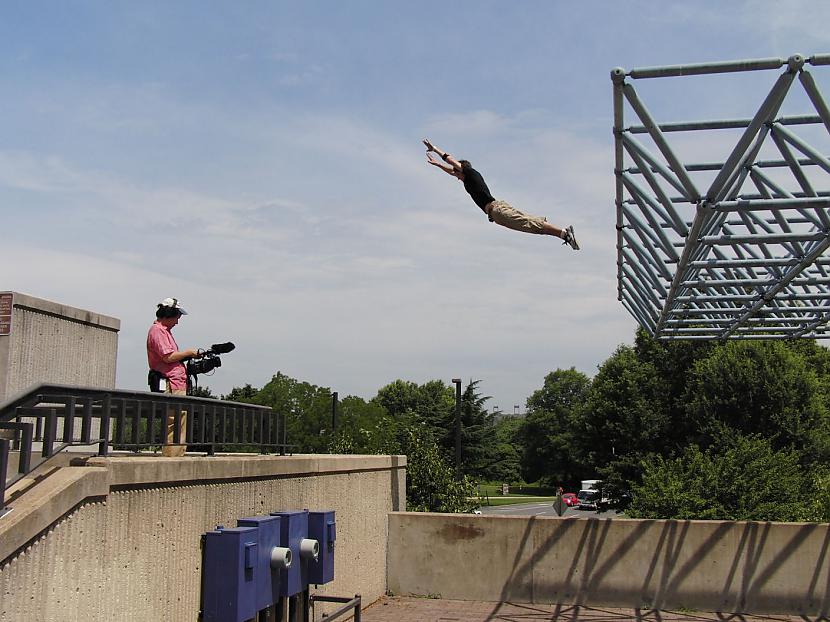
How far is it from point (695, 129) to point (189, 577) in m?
5.46

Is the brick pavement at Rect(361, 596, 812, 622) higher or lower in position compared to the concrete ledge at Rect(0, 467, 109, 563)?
lower

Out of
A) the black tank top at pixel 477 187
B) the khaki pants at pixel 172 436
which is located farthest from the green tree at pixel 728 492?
the khaki pants at pixel 172 436

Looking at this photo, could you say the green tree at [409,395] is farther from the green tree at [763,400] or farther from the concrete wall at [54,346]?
the concrete wall at [54,346]

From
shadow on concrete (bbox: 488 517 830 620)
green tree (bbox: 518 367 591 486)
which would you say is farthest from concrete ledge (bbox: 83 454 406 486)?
green tree (bbox: 518 367 591 486)

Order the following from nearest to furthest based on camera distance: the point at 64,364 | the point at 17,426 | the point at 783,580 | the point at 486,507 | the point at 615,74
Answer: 1. the point at 17,426
2. the point at 615,74
3. the point at 64,364
4. the point at 783,580
5. the point at 486,507

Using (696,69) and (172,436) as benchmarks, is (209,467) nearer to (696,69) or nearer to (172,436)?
(172,436)

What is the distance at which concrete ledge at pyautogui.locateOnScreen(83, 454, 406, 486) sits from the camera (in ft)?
18.7

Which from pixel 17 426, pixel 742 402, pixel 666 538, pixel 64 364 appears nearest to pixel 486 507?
pixel 742 402

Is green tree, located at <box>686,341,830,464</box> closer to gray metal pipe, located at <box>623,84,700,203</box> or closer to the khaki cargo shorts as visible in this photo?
the khaki cargo shorts

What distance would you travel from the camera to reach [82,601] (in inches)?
205

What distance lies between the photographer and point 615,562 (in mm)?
11906

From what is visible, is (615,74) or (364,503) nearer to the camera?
(615,74)

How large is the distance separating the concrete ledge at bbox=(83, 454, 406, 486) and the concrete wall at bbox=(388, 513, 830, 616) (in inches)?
93.2

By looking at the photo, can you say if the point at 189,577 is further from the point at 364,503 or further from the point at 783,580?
the point at 783,580
